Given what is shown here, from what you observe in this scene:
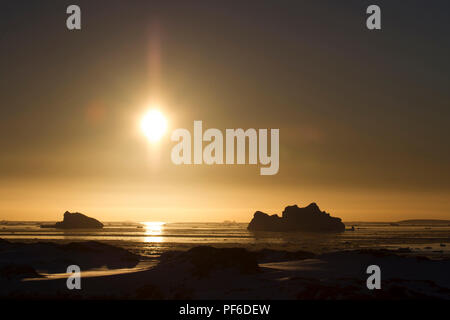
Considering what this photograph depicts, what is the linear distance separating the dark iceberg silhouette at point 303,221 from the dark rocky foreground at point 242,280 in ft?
454

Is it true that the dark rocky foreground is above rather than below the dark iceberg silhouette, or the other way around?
above

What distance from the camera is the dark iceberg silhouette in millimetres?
173500

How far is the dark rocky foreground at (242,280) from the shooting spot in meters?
24.7

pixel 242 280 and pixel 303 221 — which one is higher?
pixel 242 280

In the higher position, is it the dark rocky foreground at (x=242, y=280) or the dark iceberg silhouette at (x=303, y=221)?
the dark rocky foreground at (x=242, y=280)

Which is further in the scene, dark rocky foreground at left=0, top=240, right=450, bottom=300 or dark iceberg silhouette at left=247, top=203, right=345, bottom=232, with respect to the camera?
dark iceberg silhouette at left=247, top=203, right=345, bottom=232

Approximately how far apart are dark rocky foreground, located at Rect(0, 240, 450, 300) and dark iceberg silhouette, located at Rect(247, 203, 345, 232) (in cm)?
13847

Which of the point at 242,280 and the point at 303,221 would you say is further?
the point at 303,221

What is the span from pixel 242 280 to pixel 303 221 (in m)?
153

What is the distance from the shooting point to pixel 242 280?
90.3 ft

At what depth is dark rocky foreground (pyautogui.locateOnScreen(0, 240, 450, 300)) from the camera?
24.7 metres
